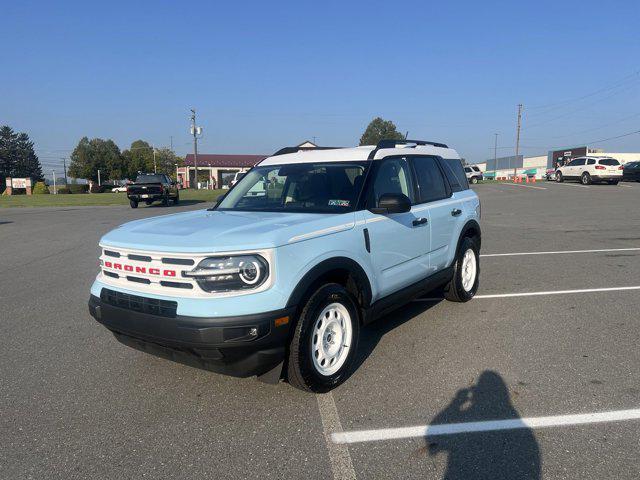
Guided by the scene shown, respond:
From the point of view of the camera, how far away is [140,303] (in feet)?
10.9

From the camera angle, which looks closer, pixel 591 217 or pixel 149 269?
pixel 149 269

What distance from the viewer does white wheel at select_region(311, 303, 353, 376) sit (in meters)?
3.59

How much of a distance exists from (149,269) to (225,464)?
1383 mm

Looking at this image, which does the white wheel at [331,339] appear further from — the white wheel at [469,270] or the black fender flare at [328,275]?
the white wheel at [469,270]

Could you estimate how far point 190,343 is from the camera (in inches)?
120

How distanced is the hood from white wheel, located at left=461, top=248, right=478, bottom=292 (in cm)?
265

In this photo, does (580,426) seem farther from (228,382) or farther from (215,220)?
(215,220)

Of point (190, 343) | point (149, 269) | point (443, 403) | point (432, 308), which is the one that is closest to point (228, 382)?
point (190, 343)

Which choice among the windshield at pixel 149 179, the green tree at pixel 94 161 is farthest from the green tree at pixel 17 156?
the windshield at pixel 149 179

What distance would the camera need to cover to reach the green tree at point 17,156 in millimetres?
100950

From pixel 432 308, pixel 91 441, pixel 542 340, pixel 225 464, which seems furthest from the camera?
pixel 432 308

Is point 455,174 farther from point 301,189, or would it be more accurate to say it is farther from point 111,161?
point 111,161

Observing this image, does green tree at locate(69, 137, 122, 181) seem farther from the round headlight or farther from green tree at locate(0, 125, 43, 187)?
the round headlight

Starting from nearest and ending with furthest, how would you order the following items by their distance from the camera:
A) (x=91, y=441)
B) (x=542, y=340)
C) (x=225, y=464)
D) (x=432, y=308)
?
(x=225, y=464) < (x=91, y=441) < (x=542, y=340) < (x=432, y=308)
